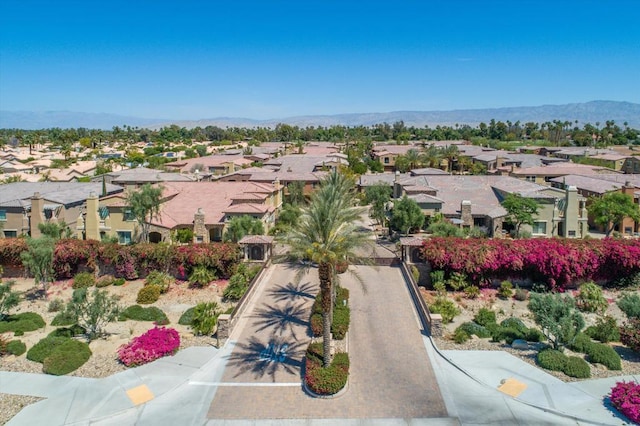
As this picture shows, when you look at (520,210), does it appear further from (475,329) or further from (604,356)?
(604,356)

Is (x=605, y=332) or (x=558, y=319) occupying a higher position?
(x=558, y=319)

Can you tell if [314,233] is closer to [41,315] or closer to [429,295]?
[429,295]

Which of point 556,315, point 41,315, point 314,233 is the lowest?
point 41,315

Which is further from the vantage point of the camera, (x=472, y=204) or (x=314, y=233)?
(x=472, y=204)

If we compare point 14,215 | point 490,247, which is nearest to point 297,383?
point 490,247

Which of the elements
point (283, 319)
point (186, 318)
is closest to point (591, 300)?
point (283, 319)

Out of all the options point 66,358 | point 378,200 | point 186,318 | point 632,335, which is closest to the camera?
point 66,358

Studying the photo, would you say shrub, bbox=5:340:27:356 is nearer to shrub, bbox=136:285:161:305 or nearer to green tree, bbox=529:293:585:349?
shrub, bbox=136:285:161:305
